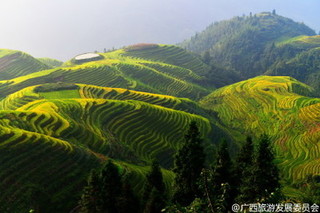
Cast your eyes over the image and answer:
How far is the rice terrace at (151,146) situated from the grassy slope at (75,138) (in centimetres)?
16

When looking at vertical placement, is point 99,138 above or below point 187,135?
below

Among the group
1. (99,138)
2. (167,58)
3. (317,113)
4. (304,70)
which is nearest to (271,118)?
(317,113)

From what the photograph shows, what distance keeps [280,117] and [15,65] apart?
446ft

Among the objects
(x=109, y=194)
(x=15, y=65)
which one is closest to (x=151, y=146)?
(x=109, y=194)

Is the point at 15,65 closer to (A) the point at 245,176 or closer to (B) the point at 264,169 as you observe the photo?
(A) the point at 245,176

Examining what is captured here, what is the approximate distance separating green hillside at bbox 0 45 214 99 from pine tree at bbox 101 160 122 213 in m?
87.3

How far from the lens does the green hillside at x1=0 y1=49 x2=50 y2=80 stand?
135 m

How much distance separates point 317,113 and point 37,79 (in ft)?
335

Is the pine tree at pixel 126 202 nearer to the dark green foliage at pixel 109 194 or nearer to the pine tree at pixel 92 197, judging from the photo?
the dark green foliage at pixel 109 194

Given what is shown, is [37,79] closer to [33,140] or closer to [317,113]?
[33,140]

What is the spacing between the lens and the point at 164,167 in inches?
2090

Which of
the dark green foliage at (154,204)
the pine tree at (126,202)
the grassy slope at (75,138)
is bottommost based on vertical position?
the grassy slope at (75,138)

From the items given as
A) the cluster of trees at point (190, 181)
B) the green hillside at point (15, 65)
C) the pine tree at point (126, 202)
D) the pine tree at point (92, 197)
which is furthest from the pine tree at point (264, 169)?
the green hillside at point (15, 65)

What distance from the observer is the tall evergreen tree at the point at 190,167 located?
1105 inches
